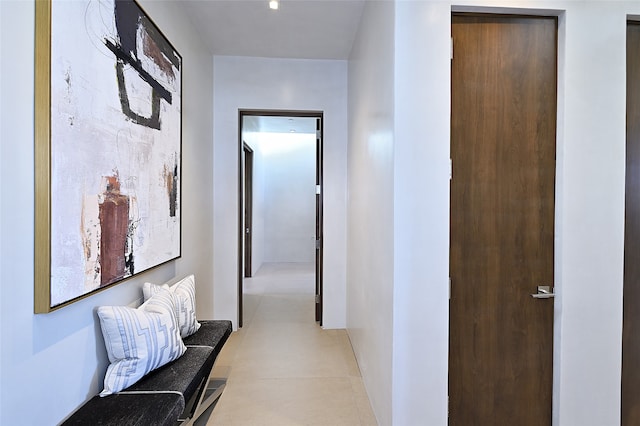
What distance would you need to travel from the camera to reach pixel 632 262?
190 cm

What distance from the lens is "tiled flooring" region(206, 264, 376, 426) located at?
2.19m

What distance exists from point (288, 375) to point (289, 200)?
19.5 feet

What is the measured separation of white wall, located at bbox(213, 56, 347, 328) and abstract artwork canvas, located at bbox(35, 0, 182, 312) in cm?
145

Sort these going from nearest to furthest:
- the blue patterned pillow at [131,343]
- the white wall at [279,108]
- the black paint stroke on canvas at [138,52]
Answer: the blue patterned pillow at [131,343] → the black paint stroke on canvas at [138,52] → the white wall at [279,108]

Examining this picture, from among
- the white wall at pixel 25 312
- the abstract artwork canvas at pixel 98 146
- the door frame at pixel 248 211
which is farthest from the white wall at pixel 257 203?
the white wall at pixel 25 312

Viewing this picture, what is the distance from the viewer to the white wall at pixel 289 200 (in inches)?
327

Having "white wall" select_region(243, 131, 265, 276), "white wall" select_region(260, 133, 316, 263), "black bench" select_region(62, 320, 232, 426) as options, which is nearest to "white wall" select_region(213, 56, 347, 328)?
"black bench" select_region(62, 320, 232, 426)

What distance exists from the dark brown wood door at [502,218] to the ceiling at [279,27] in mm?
1292

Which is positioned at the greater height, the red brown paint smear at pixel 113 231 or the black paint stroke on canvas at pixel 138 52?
the black paint stroke on canvas at pixel 138 52

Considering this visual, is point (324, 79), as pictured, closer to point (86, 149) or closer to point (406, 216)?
point (406, 216)

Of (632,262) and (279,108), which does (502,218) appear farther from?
(279,108)

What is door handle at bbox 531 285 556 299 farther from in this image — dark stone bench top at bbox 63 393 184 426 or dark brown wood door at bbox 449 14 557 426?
dark stone bench top at bbox 63 393 184 426

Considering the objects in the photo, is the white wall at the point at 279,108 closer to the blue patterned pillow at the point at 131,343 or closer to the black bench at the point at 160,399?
the black bench at the point at 160,399

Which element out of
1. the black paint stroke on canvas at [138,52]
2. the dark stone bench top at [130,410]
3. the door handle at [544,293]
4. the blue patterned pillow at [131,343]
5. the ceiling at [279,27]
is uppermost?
the ceiling at [279,27]
